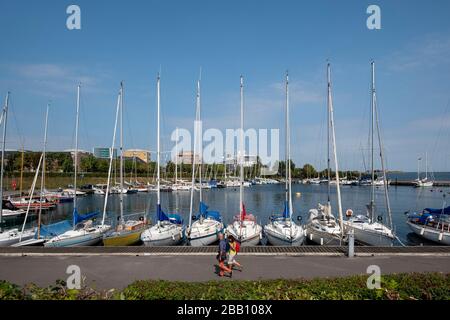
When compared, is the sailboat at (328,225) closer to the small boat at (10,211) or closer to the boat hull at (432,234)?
the boat hull at (432,234)

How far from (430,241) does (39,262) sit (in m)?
30.6

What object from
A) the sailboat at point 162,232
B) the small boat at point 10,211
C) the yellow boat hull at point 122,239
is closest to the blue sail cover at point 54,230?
the yellow boat hull at point 122,239

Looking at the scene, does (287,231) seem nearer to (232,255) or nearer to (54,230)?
(232,255)

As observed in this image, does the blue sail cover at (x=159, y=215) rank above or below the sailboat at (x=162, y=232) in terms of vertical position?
above

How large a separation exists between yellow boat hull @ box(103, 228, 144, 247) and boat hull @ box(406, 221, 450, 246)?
79.4 ft

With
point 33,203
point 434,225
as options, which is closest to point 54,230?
point 434,225

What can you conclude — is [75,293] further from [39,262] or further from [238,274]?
[39,262]

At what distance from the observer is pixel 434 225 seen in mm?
31594

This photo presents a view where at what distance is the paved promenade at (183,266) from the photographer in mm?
13320

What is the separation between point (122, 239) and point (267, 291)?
1927cm

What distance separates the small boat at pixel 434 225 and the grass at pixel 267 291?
21.3m

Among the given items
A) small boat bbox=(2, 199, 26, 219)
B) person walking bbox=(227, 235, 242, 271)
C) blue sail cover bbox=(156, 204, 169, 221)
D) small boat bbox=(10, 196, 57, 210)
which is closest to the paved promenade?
person walking bbox=(227, 235, 242, 271)
